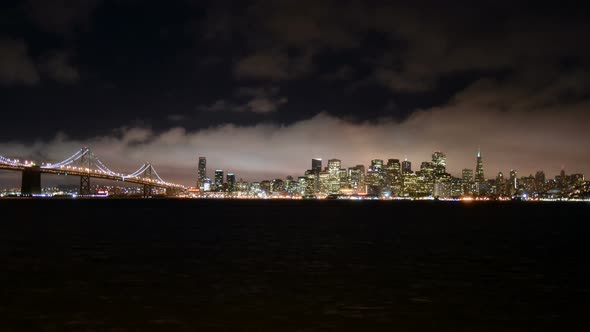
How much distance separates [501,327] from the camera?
14.5 meters

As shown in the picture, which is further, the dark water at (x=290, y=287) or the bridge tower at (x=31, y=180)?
the bridge tower at (x=31, y=180)

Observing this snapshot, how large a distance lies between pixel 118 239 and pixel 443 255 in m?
23.9

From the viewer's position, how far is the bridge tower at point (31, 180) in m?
132

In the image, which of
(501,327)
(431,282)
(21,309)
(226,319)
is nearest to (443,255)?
(431,282)

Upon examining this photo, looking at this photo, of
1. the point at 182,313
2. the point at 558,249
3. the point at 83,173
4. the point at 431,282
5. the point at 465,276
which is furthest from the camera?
the point at 83,173

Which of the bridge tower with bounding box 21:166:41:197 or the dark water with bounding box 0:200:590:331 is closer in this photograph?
the dark water with bounding box 0:200:590:331

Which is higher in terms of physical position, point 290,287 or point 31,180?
point 31,180

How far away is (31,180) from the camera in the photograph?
5281 inches

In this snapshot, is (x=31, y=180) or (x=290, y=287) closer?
(x=290, y=287)

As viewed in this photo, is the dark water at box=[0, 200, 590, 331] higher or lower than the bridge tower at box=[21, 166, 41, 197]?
lower

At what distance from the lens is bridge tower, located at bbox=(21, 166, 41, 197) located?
13175 cm

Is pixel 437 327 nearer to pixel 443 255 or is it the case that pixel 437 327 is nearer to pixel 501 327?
pixel 501 327

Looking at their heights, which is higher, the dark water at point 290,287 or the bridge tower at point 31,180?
the bridge tower at point 31,180

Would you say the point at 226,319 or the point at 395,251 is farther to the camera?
the point at 395,251
